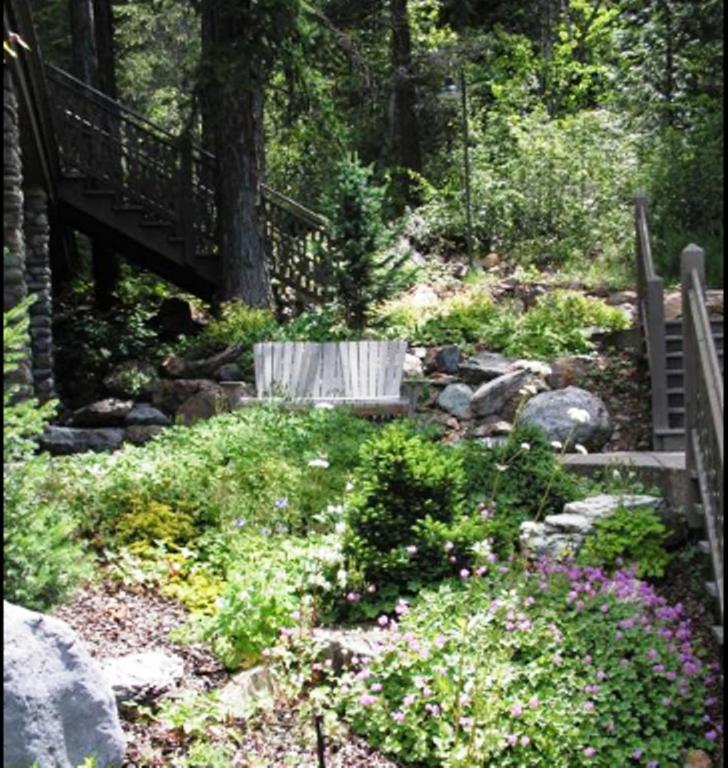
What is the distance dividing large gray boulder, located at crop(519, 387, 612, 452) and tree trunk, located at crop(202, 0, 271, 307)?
5.59 meters

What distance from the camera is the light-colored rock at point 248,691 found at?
481 cm

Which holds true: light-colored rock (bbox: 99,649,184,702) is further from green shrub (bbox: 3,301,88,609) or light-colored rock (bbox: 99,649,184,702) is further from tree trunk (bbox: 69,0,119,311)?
tree trunk (bbox: 69,0,119,311)

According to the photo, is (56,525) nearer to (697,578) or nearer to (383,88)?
(697,578)

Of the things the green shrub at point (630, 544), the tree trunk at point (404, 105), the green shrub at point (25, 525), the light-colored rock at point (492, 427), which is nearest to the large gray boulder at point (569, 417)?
the light-colored rock at point (492, 427)

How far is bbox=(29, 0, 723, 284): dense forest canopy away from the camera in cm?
1391

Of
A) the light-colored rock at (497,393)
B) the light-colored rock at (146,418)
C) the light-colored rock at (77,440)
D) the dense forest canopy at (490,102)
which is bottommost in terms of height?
the light-colored rock at (77,440)

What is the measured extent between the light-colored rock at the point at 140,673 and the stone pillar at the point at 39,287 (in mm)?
6671

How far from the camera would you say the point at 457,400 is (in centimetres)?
1056

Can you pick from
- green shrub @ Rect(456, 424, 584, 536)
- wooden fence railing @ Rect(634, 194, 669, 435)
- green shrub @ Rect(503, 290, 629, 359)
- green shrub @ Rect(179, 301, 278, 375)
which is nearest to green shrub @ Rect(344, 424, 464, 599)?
green shrub @ Rect(456, 424, 584, 536)

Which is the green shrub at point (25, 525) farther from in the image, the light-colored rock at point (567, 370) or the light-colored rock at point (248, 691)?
the light-colored rock at point (567, 370)

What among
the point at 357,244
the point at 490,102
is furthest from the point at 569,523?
the point at 490,102

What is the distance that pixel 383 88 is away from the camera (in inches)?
830

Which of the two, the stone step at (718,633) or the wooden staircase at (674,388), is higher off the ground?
the wooden staircase at (674,388)

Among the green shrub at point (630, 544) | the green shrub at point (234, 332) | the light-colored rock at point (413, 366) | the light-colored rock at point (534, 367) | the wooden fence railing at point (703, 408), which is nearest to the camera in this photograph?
the wooden fence railing at point (703, 408)
